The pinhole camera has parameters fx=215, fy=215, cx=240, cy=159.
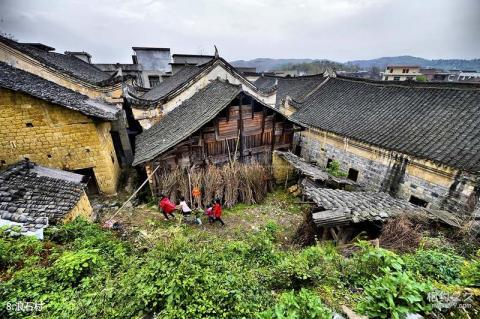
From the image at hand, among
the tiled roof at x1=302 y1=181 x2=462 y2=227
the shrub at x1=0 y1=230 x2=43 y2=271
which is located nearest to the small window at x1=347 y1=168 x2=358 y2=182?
the tiled roof at x1=302 y1=181 x2=462 y2=227

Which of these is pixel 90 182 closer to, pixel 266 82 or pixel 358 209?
pixel 358 209

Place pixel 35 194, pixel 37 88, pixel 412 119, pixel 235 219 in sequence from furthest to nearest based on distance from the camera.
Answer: pixel 412 119 < pixel 235 219 < pixel 37 88 < pixel 35 194

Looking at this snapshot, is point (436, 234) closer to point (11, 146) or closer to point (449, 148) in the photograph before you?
point (449, 148)

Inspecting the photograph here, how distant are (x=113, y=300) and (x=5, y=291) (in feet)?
6.12

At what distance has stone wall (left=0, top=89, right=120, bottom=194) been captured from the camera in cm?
880

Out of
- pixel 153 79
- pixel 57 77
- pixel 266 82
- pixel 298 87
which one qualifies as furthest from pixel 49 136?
pixel 266 82

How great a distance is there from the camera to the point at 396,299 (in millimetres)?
2836

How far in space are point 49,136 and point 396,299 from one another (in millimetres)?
12725

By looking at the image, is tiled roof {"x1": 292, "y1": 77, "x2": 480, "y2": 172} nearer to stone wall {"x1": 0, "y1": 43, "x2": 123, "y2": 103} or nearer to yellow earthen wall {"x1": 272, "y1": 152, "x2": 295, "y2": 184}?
yellow earthen wall {"x1": 272, "y1": 152, "x2": 295, "y2": 184}

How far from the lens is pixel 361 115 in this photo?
14367mm

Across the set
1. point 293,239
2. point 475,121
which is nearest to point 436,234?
point 293,239

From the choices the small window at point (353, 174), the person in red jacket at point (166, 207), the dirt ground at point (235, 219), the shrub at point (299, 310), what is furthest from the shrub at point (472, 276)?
the small window at point (353, 174)

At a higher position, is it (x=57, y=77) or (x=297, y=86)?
(x=297, y=86)

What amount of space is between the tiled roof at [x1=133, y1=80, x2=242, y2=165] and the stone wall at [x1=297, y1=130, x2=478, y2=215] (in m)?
7.56
